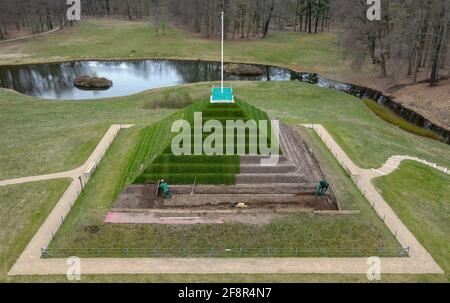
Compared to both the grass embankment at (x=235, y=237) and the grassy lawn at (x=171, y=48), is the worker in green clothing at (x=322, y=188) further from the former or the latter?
the grassy lawn at (x=171, y=48)

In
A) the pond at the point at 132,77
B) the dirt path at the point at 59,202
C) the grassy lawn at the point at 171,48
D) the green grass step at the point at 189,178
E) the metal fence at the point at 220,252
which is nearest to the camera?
the metal fence at the point at 220,252

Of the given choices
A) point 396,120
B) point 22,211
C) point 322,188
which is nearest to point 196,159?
point 322,188

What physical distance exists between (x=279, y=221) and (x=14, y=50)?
90.5 meters

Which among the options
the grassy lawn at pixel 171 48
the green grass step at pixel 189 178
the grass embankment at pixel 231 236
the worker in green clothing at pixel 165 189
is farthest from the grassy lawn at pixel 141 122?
the grassy lawn at pixel 171 48

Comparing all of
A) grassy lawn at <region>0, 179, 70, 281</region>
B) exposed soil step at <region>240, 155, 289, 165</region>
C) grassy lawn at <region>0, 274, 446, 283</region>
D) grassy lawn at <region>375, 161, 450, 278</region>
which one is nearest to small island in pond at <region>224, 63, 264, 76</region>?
grassy lawn at <region>375, 161, 450, 278</region>

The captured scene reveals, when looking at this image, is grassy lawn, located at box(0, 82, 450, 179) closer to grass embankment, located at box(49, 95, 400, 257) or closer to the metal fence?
grass embankment, located at box(49, 95, 400, 257)

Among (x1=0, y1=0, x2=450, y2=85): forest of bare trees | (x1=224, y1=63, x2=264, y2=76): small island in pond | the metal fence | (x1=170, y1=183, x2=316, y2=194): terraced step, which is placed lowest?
the metal fence

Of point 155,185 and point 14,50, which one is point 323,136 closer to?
point 155,185

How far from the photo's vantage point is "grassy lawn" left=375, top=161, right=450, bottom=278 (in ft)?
82.4

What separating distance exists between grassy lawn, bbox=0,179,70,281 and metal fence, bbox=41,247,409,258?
2187mm

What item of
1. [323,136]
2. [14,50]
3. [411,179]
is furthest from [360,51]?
[14,50]

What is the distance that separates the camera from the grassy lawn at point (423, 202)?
25114mm

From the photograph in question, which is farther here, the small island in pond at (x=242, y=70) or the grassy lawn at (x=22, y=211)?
the small island in pond at (x=242, y=70)

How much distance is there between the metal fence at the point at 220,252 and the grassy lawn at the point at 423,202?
2834mm
